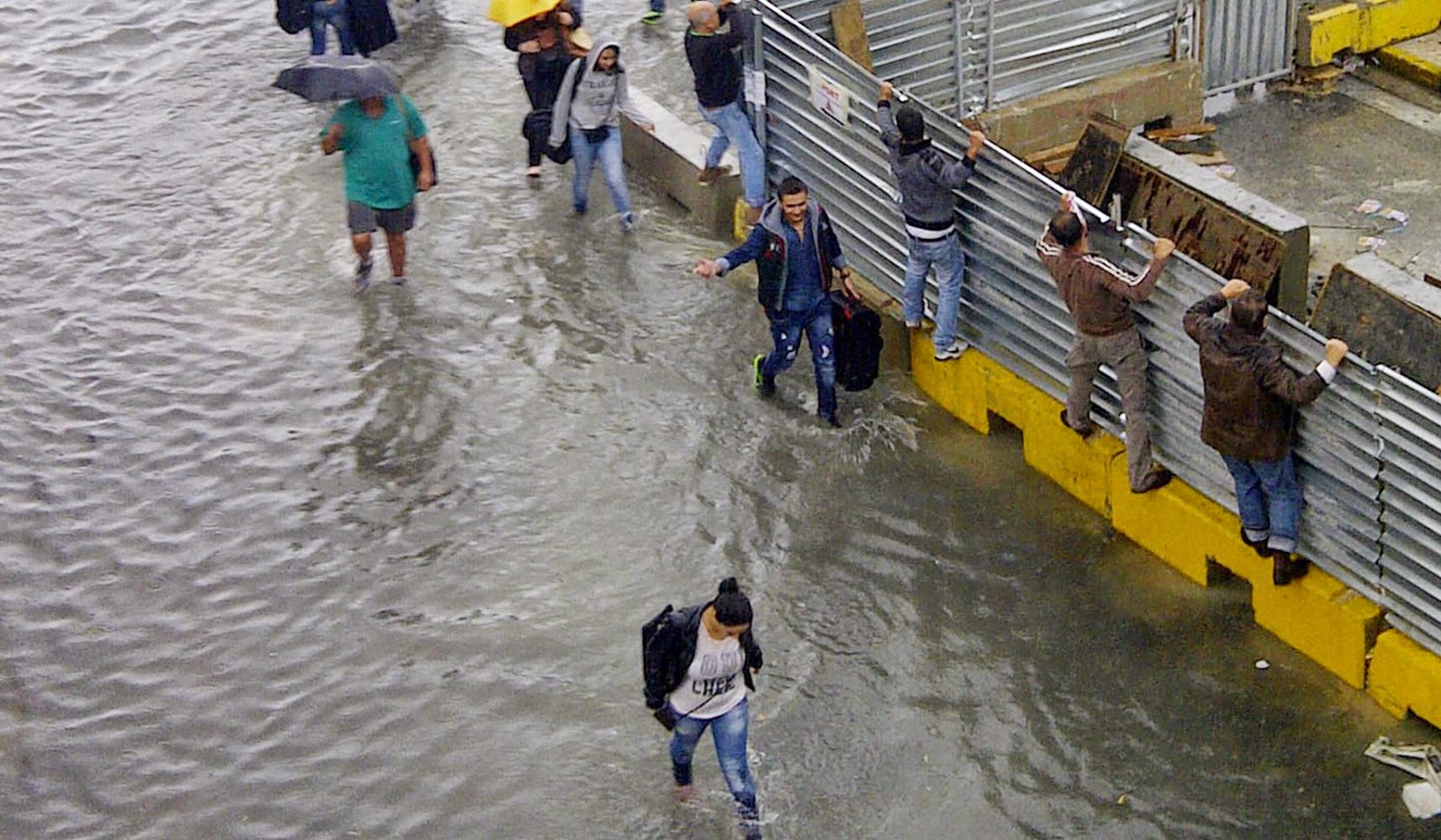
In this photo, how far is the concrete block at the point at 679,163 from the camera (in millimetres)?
12750

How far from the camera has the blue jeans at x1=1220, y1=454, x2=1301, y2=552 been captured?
8406 millimetres

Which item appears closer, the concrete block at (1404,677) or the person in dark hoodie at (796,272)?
the concrete block at (1404,677)

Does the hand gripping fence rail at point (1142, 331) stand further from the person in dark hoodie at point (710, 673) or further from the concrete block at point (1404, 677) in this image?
the person in dark hoodie at point (710, 673)

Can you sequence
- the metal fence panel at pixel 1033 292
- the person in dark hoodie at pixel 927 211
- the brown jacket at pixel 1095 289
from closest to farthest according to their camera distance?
the metal fence panel at pixel 1033 292, the brown jacket at pixel 1095 289, the person in dark hoodie at pixel 927 211

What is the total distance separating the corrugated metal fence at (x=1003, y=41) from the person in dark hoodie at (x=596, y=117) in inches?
54.9

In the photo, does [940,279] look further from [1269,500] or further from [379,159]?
[379,159]

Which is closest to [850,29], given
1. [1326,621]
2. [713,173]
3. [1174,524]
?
[713,173]

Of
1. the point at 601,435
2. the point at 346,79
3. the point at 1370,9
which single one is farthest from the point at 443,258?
the point at 1370,9

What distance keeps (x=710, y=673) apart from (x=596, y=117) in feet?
19.6

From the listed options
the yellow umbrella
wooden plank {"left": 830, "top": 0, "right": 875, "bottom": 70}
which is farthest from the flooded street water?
wooden plank {"left": 830, "top": 0, "right": 875, "bottom": 70}

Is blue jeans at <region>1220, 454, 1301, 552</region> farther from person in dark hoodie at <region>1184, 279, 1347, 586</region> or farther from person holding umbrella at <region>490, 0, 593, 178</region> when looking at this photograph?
person holding umbrella at <region>490, 0, 593, 178</region>

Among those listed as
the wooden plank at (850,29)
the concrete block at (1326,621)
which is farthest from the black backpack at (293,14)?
the concrete block at (1326,621)

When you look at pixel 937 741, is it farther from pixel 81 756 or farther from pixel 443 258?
pixel 443 258

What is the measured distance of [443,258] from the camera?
12609 mm
